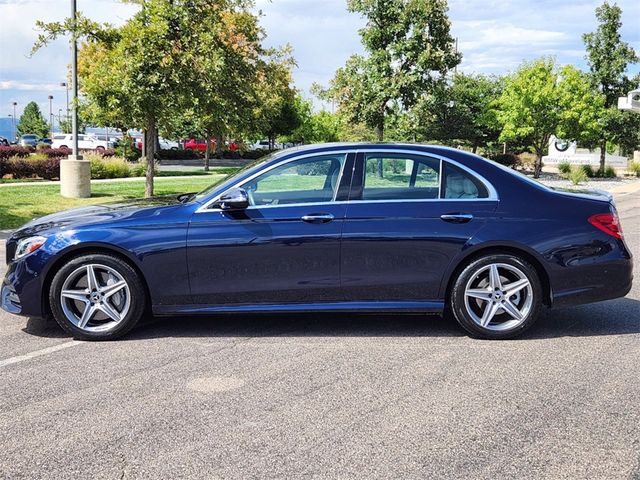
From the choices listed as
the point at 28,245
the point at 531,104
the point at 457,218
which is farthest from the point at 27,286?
the point at 531,104

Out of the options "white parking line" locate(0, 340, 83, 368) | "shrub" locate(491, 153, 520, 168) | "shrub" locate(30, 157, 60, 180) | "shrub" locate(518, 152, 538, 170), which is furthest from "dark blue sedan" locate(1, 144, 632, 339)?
"shrub" locate(518, 152, 538, 170)

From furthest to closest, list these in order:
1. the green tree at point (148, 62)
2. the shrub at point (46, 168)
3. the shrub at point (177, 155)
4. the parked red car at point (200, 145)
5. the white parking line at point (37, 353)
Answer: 1. the parked red car at point (200, 145)
2. the shrub at point (177, 155)
3. the shrub at point (46, 168)
4. the green tree at point (148, 62)
5. the white parking line at point (37, 353)

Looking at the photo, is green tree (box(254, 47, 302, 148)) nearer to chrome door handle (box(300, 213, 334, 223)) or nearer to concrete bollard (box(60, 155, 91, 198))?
concrete bollard (box(60, 155, 91, 198))

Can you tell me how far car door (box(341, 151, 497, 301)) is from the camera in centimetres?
543

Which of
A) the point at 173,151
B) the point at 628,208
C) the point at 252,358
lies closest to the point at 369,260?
the point at 252,358

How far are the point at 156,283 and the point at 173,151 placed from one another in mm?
38899

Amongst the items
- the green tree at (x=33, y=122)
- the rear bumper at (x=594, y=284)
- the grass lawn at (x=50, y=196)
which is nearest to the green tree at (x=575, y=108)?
the grass lawn at (x=50, y=196)

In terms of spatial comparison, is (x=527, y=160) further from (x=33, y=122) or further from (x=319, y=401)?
(x=33, y=122)

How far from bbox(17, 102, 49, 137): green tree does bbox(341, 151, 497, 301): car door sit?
9685 cm

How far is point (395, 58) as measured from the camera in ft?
91.6

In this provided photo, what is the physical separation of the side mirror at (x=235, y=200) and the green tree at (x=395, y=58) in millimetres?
22820

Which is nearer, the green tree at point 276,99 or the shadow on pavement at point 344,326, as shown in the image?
the shadow on pavement at point 344,326

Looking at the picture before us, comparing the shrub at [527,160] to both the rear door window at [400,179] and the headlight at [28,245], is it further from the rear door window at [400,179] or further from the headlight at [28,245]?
the headlight at [28,245]

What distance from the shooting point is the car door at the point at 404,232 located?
543cm
